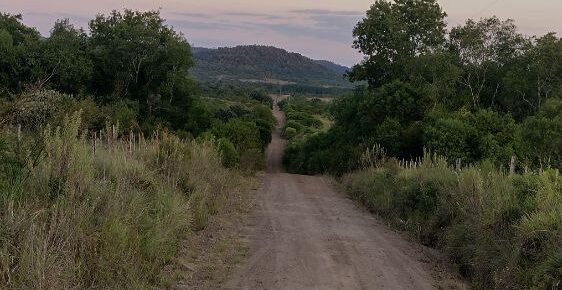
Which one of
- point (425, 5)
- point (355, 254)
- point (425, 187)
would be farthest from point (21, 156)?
point (425, 5)

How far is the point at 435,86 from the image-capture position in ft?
110

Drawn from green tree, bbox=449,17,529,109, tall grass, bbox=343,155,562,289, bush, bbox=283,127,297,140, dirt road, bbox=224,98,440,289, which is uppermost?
green tree, bbox=449,17,529,109

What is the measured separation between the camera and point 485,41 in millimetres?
39906

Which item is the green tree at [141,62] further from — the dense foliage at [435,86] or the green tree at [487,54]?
the green tree at [487,54]

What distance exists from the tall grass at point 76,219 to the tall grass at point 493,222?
17.2 feet

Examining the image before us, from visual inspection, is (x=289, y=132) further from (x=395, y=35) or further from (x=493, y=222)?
(x=493, y=222)

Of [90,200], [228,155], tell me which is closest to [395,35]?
[228,155]

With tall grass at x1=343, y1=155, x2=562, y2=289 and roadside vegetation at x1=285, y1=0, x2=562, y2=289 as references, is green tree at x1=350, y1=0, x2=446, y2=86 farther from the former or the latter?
tall grass at x1=343, y1=155, x2=562, y2=289

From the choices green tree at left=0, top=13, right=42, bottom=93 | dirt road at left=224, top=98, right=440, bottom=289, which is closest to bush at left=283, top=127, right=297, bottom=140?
green tree at left=0, top=13, right=42, bottom=93

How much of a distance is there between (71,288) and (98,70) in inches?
1767

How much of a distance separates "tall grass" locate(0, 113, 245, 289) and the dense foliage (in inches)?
780

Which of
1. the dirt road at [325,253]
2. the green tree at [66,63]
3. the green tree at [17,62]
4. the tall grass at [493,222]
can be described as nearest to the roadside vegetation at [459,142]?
the tall grass at [493,222]

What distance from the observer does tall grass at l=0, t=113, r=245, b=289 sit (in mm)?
5707

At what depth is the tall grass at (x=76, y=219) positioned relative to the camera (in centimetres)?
571
